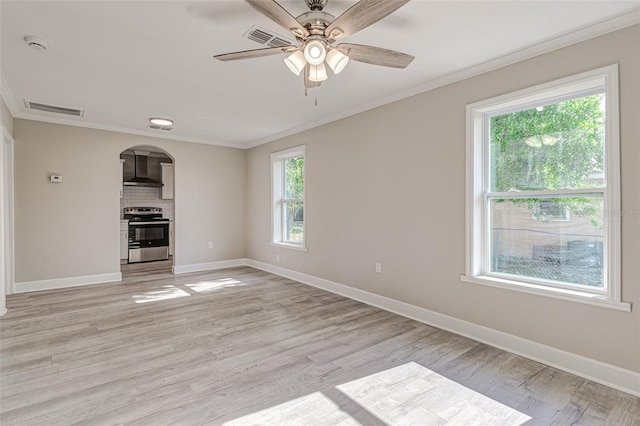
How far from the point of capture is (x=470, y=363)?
100.0 inches

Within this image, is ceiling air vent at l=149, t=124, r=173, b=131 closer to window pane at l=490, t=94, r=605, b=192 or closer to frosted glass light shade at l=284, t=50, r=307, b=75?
frosted glass light shade at l=284, t=50, r=307, b=75

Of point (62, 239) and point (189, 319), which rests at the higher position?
point (62, 239)

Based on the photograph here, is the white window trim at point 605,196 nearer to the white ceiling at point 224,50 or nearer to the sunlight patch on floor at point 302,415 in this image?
the white ceiling at point 224,50

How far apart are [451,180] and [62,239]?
551cm

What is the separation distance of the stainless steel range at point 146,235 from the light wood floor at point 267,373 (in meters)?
3.47

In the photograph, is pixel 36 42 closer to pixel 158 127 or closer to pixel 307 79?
pixel 307 79

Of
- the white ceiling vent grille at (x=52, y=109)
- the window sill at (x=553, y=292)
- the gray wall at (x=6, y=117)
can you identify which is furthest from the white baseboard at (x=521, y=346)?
the gray wall at (x=6, y=117)

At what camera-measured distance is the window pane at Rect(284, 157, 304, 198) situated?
554cm

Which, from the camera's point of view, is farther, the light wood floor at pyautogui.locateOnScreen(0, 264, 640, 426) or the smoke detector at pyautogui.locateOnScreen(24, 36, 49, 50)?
the smoke detector at pyautogui.locateOnScreen(24, 36, 49, 50)

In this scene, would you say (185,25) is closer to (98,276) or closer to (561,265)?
(561,265)

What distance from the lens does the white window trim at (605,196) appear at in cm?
222

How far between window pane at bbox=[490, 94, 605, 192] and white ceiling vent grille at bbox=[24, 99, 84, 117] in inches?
203

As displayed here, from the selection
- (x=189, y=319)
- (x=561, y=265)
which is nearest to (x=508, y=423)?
(x=561, y=265)

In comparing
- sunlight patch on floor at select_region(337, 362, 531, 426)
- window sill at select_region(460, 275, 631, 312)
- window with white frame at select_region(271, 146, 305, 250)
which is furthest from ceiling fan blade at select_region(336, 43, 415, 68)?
window with white frame at select_region(271, 146, 305, 250)
